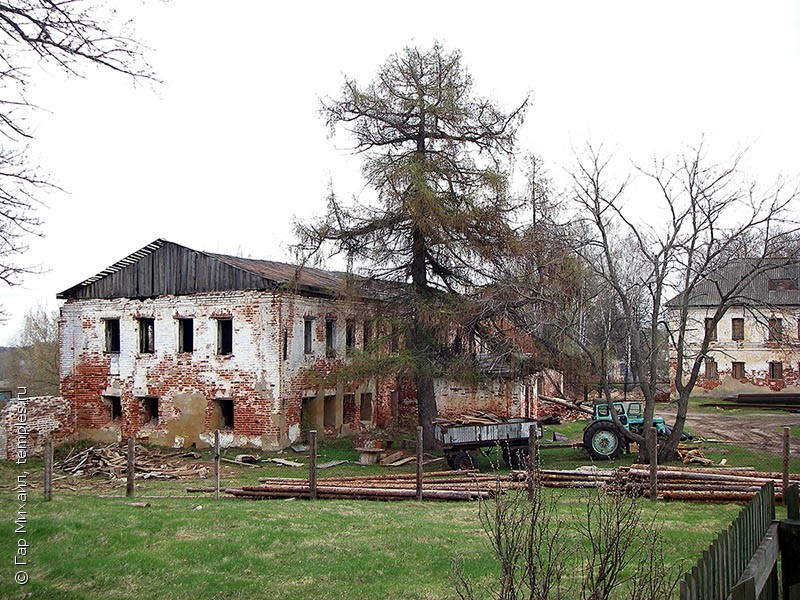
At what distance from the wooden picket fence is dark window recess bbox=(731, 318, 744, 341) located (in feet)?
135

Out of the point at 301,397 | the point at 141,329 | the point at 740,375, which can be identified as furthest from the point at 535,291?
the point at 740,375

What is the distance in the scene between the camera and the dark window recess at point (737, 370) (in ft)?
141

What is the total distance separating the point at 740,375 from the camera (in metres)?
43.1

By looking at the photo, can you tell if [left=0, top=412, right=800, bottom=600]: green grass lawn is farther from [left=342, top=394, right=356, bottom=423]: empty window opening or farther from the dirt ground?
[left=342, top=394, right=356, bottom=423]: empty window opening

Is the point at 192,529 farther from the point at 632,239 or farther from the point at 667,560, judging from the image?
the point at 632,239

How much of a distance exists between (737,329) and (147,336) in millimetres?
33603

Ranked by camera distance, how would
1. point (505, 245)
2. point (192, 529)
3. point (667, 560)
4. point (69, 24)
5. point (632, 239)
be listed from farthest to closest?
point (632, 239) → point (505, 245) → point (192, 529) → point (667, 560) → point (69, 24)

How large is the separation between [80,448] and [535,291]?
1662cm

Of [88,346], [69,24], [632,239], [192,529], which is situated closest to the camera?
[69,24]

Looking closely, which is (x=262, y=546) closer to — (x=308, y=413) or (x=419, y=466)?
(x=419, y=466)

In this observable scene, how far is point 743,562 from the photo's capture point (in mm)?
4695

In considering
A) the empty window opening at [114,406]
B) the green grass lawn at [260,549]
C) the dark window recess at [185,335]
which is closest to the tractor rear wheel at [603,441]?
the green grass lawn at [260,549]

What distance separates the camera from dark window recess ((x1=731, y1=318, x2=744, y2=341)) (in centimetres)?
4325

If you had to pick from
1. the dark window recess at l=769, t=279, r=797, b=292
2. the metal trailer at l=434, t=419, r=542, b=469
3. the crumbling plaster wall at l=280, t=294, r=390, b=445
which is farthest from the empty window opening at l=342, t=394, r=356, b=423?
the dark window recess at l=769, t=279, r=797, b=292
